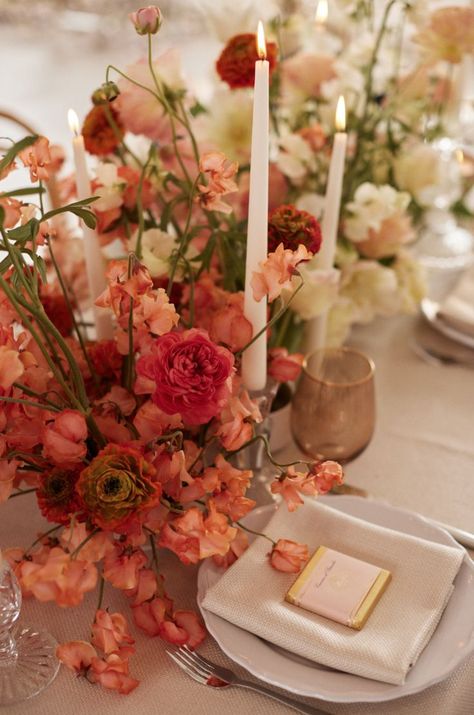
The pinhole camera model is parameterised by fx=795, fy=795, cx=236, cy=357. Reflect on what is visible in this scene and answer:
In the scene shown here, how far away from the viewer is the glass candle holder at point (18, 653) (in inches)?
26.6

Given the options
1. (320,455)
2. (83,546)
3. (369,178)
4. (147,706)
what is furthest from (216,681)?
(369,178)

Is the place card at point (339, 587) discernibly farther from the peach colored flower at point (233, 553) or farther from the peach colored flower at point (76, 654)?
the peach colored flower at point (76, 654)

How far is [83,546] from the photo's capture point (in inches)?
26.0

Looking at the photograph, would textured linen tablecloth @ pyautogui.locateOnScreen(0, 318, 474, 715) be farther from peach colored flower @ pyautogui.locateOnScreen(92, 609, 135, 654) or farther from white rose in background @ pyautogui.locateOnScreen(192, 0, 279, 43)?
white rose in background @ pyautogui.locateOnScreen(192, 0, 279, 43)

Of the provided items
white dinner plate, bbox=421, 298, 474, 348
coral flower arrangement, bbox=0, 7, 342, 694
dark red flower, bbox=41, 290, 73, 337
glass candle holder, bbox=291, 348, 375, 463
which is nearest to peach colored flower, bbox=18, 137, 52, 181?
coral flower arrangement, bbox=0, 7, 342, 694

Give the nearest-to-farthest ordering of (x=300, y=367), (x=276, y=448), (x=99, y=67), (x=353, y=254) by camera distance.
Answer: (x=300, y=367)
(x=276, y=448)
(x=353, y=254)
(x=99, y=67)

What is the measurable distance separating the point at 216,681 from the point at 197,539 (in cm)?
14

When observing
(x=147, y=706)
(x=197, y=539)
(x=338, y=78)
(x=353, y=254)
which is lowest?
(x=147, y=706)

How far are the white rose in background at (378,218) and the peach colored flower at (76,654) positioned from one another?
24.9 inches

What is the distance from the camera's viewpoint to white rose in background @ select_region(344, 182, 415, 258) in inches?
40.8

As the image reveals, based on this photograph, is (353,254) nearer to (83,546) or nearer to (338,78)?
(338,78)

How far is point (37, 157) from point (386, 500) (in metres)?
0.54

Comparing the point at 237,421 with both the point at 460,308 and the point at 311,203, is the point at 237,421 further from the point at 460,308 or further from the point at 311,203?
the point at 460,308

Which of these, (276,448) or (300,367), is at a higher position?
(300,367)
